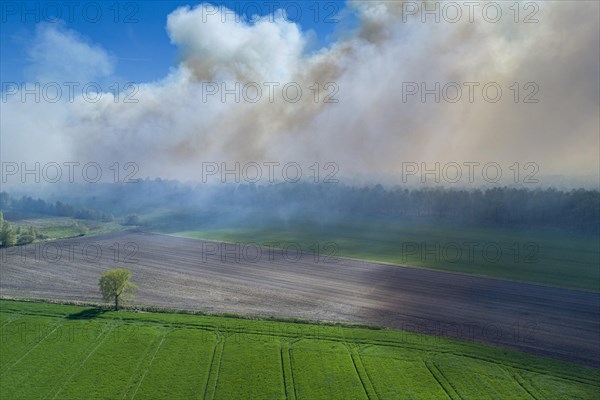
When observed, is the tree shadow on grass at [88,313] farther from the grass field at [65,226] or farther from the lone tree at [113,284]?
the grass field at [65,226]

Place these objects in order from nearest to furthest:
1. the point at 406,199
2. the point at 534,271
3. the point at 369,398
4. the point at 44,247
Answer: the point at 369,398, the point at 534,271, the point at 44,247, the point at 406,199

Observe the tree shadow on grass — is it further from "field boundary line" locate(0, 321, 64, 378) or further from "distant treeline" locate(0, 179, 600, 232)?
"distant treeline" locate(0, 179, 600, 232)

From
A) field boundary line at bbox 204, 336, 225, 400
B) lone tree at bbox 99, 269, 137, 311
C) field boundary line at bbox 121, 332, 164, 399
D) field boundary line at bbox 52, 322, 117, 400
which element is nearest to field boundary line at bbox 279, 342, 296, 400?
field boundary line at bbox 204, 336, 225, 400

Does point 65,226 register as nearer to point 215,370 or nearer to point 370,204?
point 370,204

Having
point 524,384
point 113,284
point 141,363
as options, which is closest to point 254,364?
point 141,363

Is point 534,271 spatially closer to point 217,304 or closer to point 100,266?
point 217,304

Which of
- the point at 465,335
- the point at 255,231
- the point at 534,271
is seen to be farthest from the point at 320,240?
the point at 465,335
